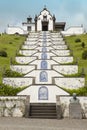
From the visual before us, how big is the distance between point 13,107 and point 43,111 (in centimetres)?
235

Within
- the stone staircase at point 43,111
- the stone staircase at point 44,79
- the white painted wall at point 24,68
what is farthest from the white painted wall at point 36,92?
the white painted wall at point 24,68

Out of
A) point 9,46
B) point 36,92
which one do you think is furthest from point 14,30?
point 36,92

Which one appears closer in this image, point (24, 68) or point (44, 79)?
point (44, 79)

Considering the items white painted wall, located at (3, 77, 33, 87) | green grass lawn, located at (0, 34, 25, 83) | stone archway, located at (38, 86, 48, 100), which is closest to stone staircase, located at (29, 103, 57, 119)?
stone archway, located at (38, 86, 48, 100)

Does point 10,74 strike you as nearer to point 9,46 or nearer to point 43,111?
point 43,111

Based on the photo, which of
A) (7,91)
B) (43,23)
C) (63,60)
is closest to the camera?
(7,91)

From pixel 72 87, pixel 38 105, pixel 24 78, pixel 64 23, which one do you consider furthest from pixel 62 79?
pixel 64 23

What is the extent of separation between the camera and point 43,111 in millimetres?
27750

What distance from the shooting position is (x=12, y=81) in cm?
3794

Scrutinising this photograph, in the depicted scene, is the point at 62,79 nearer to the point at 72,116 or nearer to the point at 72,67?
the point at 72,67

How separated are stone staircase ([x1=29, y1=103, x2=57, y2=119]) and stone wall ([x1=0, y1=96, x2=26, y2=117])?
875 mm

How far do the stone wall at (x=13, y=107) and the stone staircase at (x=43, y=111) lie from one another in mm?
875

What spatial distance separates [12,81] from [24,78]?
4.26ft

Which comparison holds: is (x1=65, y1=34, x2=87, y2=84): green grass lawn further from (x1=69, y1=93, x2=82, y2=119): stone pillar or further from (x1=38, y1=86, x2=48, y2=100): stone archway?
(x1=69, y1=93, x2=82, y2=119): stone pillar
